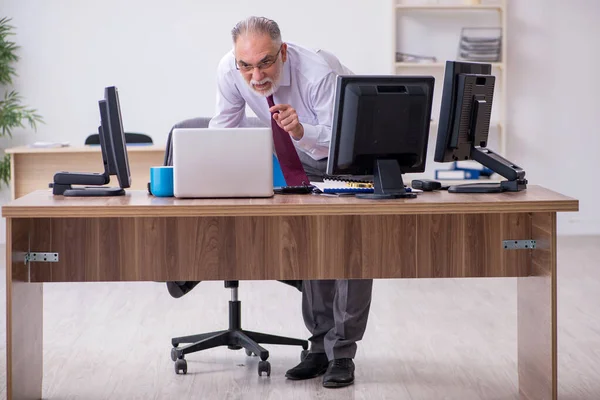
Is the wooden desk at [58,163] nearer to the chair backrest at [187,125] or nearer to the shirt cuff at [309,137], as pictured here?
the chair backrest at [187,125]

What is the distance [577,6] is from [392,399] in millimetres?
5000

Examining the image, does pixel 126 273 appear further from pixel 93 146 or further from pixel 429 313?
pixel 93 146

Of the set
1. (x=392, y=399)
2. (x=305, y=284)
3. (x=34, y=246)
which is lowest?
(x=392, y=399)

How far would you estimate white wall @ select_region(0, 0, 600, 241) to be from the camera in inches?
273

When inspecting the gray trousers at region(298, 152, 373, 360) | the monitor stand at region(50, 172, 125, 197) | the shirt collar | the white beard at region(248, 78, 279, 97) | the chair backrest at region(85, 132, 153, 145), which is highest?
the shirt collar

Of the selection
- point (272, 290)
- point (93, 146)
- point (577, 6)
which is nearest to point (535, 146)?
point (577, 6)

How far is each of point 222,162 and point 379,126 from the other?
20.4 inches

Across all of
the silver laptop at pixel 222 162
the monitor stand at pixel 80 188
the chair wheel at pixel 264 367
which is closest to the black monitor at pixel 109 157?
the monitor stand at pixel 80 188

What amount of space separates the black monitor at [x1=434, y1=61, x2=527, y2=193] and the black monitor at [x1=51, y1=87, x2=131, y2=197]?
1082 mm

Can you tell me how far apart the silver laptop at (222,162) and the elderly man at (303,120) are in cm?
26

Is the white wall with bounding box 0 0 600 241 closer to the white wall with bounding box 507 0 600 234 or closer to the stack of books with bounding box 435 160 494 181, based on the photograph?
the white wall with bounding box 507 0 600 234

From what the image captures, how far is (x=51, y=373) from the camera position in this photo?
11.3 ft

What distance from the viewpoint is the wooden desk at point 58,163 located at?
20.2 feet

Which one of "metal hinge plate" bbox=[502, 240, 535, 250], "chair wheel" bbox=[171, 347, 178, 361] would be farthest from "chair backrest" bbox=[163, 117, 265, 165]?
"metal hinge plate" bbox=[502, 240, 535, 250]
